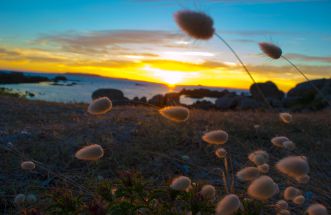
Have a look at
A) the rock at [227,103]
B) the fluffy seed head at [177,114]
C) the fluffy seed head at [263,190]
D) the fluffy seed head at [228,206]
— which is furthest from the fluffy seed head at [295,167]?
the rock at [227,103]

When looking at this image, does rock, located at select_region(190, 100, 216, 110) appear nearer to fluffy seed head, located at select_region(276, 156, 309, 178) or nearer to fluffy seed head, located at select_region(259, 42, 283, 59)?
fluffy seed head, located at select_region(259, 42, 283, 59)

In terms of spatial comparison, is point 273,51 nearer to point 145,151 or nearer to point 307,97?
point 145,151

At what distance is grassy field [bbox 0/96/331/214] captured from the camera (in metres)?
3.18

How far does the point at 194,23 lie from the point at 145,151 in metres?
1.12

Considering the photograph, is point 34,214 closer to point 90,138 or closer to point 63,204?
point 63,204

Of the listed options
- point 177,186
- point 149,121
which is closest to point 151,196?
point 177,186

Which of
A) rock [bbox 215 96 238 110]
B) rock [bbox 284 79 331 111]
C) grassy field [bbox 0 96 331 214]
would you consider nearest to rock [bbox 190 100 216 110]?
rock [bbox 215 96 238 110]

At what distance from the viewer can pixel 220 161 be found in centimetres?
428

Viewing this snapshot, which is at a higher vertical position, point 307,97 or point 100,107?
point 307,97

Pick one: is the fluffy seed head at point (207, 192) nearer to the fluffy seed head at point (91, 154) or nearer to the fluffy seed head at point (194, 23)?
the fluffy seed head at point (91, 154)

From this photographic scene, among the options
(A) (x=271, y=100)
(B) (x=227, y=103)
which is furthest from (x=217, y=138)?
(A) (x=271, y=100)

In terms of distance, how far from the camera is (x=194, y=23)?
68.6 inches

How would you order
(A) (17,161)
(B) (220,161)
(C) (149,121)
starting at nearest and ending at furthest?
1. (A) (17,161)
2. (B) (220,161)
3. (C) (149,121)

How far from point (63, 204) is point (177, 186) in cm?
46
